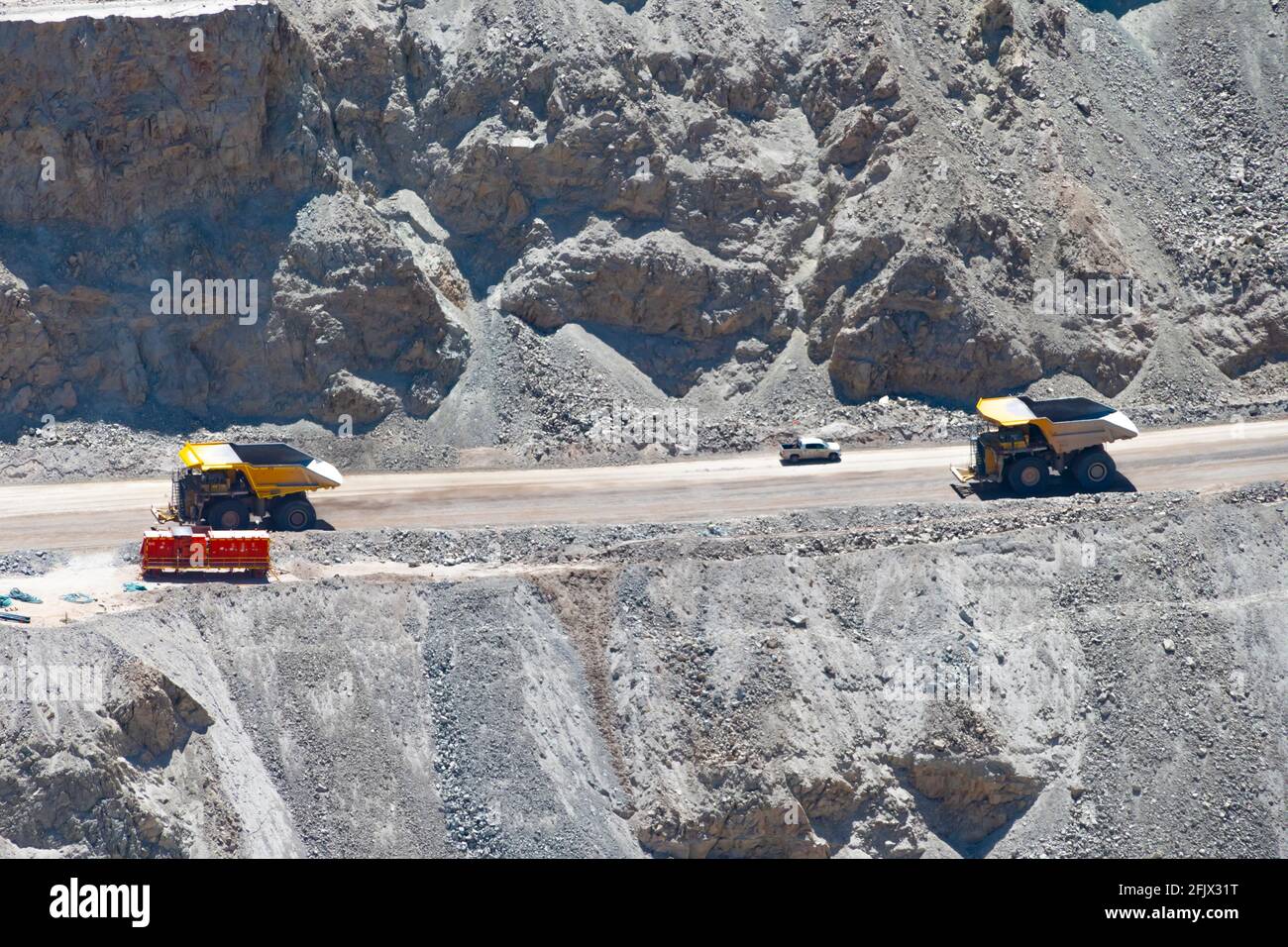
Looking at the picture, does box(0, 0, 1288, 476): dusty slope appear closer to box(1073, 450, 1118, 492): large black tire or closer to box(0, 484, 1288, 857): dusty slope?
box(1073, 450, 1118, 492): large black tire

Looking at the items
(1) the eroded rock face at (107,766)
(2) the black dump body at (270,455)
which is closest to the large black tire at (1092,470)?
(2) the black dump body at (270,455)

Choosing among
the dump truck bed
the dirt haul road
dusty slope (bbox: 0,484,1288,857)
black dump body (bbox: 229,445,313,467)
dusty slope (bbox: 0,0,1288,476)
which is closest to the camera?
dusty slope (bbox: 0,484,1288,857)

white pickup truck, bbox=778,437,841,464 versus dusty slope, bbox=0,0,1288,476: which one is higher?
dusty slope, bbox=0,0,1288,476

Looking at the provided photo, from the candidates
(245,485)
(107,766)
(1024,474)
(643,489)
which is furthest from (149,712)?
(1024,474)

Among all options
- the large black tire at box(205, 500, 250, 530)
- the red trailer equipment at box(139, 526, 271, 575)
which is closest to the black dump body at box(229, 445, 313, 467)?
the large black tire at box(205, 500, 250, 530)

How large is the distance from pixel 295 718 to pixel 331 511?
35.7 feet

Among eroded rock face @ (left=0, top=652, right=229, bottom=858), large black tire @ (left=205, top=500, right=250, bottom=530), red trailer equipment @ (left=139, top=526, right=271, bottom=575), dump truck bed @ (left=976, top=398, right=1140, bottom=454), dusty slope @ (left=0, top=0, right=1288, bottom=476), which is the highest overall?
dusty slope @ (left=0, top=0, right=1288, bottom=476)

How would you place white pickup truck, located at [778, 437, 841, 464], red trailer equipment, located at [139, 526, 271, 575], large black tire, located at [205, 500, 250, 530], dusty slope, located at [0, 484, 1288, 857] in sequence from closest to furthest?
dusty slope, located at [0, 484, 1288, 857]
red trailer equipment, located at [139, 526, 271, 575]
large black tire, located at [205, 500, 250, 530]
white pickup truck, located at [778, 437, 841, 464]

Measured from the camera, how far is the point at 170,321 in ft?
160

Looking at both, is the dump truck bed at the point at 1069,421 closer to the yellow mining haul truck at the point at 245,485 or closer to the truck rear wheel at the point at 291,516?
the yellow mining haul truck at the point at 245,485

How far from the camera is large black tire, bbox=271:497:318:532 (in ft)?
140

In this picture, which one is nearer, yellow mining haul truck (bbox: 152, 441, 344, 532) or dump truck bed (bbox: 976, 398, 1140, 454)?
yellow mining haul truck (bbox: 152, 441, 344, 532)

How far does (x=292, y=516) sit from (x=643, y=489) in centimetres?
894

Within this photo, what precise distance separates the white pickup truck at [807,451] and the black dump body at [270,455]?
1282 centimetres
